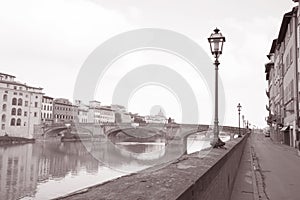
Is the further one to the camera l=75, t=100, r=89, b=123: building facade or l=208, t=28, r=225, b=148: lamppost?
l=75, t=100, r=89, b=123: building facade

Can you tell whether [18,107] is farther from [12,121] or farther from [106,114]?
[106,114]

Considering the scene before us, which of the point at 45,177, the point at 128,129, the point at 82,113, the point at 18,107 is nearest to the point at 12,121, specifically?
the point at 18,107

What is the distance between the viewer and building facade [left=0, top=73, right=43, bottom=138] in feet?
240

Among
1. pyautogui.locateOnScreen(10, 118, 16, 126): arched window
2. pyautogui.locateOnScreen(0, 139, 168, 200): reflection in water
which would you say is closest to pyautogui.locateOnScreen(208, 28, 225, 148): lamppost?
pyautogui.locateOnScreen(0, 139, 168, 200): reflection in water

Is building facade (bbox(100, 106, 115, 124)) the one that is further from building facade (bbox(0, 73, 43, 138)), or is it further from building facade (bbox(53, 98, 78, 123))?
building facade (bbox(0, 73, 43, 138))

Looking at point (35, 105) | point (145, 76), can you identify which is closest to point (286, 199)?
point (145, 76)

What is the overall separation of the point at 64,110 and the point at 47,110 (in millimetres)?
10438

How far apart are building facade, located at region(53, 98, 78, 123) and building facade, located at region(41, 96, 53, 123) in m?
3.62

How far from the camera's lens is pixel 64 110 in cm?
10200

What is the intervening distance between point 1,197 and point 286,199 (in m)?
18.7

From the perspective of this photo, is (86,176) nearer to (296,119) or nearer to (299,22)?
(296,119)

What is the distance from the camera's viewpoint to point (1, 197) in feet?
67.5

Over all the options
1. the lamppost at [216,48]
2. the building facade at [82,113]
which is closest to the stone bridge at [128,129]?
the building facade at [82,113]

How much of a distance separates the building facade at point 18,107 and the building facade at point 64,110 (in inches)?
638
